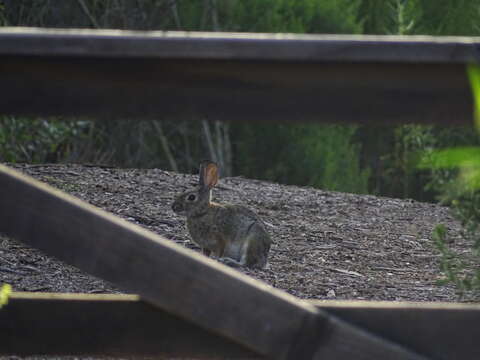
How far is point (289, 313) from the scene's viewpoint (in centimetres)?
194

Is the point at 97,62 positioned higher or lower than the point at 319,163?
higher

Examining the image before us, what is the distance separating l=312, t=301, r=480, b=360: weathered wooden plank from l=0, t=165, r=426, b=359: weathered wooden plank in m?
0.09

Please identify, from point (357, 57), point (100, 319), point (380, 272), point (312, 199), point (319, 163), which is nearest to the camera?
point (357, 57)

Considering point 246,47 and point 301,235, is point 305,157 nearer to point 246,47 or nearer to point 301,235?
point 301,235

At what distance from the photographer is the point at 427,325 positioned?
2.07 meters

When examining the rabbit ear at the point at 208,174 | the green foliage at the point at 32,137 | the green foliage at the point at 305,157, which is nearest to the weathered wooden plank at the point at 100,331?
the rabbit ear at the point at 208,174

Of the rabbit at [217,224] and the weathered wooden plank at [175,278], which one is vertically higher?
the weathered wooden plank at [175,278]

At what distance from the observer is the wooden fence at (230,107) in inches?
71.9

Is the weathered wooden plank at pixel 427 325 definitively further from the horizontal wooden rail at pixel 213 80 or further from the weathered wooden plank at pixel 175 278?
the horizontal wooden rail at pixel 213 80

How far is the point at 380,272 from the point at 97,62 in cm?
426

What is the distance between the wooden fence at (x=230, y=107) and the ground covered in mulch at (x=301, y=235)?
2904mm

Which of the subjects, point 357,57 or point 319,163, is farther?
point 319,163

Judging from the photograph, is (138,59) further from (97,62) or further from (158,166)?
(158,166)

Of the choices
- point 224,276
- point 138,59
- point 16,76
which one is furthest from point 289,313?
point 16,76
